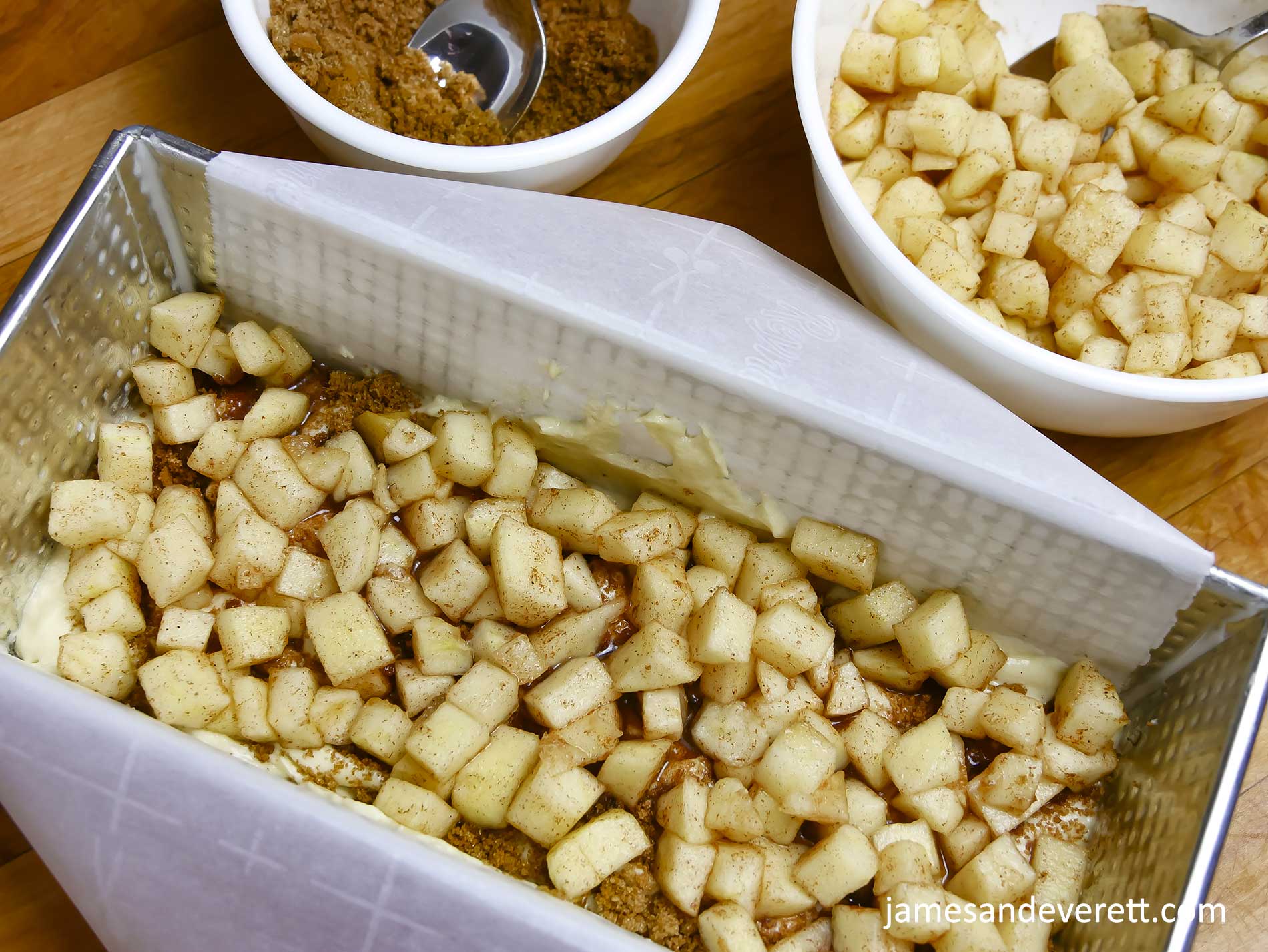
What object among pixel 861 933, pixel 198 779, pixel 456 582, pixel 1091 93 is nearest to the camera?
pixel 198 779

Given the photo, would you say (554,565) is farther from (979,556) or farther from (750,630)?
(979,556)

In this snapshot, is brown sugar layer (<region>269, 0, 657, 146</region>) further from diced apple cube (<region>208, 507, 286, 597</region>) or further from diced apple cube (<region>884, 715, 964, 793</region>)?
diced apple cube (<region>884, 715, 964, 793</region>)

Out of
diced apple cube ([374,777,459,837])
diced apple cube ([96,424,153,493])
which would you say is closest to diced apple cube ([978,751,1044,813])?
diced apple cube ([374,777,459,837])

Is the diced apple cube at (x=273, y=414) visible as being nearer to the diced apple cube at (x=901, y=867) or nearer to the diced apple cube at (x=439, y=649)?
the diced apple cube at (x=439, y=649)

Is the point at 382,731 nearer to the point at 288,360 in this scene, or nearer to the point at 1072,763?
the point at 288,360

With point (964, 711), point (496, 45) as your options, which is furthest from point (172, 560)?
point (964, 711)

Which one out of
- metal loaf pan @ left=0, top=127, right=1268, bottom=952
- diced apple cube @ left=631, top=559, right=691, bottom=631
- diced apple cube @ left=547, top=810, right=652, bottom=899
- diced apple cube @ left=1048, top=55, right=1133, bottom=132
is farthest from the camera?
diced apple cube @ left=1048, top=55, right=1133, bottom=132
